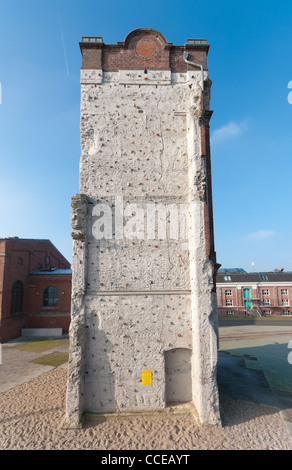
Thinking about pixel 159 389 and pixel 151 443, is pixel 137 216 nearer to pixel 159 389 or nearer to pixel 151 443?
pixel 159 389

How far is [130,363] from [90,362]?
1300mm

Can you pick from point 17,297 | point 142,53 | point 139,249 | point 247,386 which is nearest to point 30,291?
point 17,297

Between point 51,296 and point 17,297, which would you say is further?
point 51,296

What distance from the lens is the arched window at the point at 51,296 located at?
21.2m

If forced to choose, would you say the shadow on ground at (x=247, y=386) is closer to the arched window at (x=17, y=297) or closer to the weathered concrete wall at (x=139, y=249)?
the weathered concrete wall at (x=139, y=249)

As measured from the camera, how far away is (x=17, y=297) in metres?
19.9

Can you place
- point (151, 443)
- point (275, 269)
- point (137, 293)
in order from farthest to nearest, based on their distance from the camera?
point (275, 269) → point (137, 293) → point (151, 443)

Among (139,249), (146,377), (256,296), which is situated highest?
(139,249)

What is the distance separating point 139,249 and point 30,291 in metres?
16.8

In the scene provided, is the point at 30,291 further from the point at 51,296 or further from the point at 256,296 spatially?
the point at 256,296

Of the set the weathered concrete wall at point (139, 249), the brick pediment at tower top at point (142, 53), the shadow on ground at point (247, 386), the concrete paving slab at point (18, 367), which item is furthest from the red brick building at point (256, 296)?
the brick pediment at tower top at point (142, 53)

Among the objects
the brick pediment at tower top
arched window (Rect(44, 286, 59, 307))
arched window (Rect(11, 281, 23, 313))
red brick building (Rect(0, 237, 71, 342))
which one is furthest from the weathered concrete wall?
arched window (Rect(44, 286, 59, 307))

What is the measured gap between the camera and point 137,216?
8.39 metres
